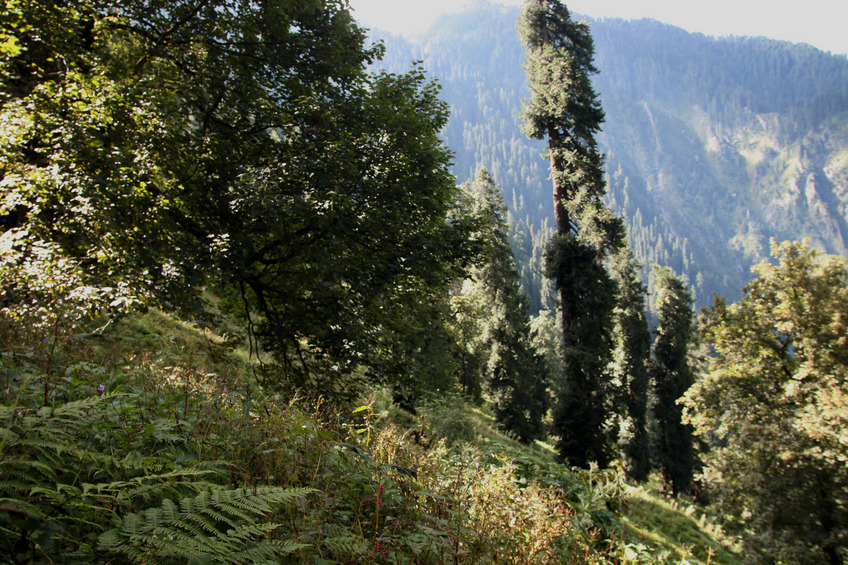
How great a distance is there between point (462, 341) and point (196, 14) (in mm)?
26473

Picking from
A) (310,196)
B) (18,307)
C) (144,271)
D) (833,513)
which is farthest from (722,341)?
(18,307)

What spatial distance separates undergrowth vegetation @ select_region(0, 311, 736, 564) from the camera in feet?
5.34

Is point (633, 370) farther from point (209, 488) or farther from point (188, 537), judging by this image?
point (188, 537)

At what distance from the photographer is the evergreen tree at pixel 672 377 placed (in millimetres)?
28828

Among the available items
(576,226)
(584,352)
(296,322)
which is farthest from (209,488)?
(576,226)

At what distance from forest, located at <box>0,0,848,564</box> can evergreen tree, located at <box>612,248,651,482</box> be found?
915 cm

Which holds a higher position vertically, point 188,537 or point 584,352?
point 584,352

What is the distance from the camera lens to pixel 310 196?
6.57m

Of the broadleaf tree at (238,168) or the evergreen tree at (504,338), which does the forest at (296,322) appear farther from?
the evergreen tree at (504,338)

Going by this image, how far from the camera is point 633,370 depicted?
2777 cm

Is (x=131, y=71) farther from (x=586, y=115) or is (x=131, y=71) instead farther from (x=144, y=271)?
(x=586, y=115)

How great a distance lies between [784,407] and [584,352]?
19.7 feet

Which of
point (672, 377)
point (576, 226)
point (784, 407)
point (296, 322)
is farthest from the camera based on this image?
point (672, 377)

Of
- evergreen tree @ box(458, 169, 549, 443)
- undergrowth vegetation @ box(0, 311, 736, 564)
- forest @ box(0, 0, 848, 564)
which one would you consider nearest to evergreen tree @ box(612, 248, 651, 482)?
evergreen tree @ box(458, 169, 549, 443)
